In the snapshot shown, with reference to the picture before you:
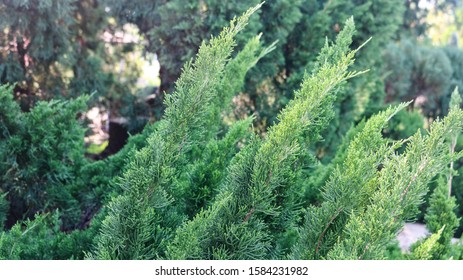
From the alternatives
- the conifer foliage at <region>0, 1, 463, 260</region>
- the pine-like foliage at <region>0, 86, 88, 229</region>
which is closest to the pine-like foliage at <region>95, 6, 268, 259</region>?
the conifer foliage at <region>0, 1, 463, 260</region>

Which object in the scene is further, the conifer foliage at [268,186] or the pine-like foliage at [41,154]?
the pine-like foliage at [41,154]

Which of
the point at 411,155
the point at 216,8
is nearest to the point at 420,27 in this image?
the point at 216,8

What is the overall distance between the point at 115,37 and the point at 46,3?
1537mm

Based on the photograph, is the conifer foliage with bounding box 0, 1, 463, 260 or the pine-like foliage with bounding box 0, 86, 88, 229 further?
the pine-like foliage with bounding box 0, 86, 88, 229

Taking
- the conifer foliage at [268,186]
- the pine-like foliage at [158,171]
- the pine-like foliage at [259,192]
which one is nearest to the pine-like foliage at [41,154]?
the conifer foliage at [268,186]

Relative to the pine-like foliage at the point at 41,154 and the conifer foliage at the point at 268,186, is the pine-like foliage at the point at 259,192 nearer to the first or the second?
the conifer foliage at the point at 268,186

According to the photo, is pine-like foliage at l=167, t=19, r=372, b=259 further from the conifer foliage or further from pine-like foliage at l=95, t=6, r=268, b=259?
pine-like foliage at l=95, t=6, r=268, b=259

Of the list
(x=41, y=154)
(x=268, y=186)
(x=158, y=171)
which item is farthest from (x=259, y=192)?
(x=41, y=154)

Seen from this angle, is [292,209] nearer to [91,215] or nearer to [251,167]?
[251,167]

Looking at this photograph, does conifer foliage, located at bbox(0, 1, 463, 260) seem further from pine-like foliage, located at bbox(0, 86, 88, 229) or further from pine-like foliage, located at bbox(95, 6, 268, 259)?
pine-like foliage, located at bbox(0, 86, 88, 229)

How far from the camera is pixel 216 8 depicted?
209 inches

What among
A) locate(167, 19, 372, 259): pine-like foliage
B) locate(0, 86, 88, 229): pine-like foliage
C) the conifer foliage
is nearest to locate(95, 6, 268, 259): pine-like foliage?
the conifer foliage

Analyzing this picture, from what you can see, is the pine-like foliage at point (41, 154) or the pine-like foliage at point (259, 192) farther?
the pine-like foliage at point (41, 154)

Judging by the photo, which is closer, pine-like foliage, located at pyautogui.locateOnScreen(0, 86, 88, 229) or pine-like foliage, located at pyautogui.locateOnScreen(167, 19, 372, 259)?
pine-like foliage, located at pyautogui.locateOnScreen(167, 19, 372, 259)
